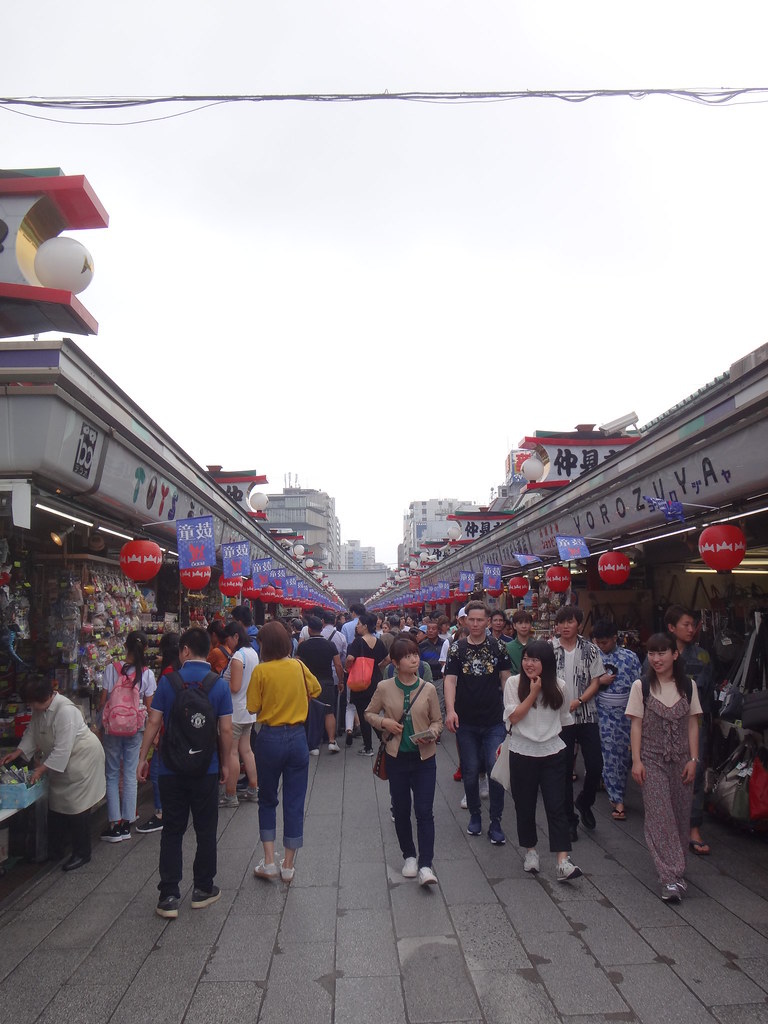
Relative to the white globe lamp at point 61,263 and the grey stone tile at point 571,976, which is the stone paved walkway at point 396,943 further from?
the white globe lamp at point 61,263

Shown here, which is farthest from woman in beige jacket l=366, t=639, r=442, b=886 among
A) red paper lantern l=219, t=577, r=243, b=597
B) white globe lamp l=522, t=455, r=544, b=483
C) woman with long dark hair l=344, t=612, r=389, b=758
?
white globe lamp l=522, t=455, r=544, b=483

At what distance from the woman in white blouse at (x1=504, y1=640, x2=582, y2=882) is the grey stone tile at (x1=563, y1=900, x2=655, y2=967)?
0.52 m

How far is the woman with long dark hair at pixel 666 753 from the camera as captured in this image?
4527 millimetres

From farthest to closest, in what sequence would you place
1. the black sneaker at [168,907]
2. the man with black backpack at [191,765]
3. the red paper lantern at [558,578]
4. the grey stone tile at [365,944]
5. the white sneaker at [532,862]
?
1. the red paper lantern at [558,578]
2. the white sneaker at [532,862]
3. the man with black backpack at [191,765]
4. the black sneaker at [168,907]
5. the grey stone tile at [365,944]

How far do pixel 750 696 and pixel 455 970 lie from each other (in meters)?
3.31

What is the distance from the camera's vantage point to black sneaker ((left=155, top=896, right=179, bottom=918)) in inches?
170

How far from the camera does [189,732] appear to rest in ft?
14.6

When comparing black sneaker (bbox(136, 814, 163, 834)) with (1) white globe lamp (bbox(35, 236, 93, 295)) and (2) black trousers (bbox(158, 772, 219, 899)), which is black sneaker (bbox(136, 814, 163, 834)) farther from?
(1) white globe lamp (bbox(35, 236, 93, 295))

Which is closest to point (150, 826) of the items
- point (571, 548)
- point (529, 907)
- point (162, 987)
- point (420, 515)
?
point (162, 987)

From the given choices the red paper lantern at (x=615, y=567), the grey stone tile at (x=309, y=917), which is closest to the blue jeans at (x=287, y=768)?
the grey stone tile at (x=309, y=917)

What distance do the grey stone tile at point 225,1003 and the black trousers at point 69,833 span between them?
2270 mm

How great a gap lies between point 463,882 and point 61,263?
18.0 ft

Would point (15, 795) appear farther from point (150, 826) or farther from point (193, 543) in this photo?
point (193, 543)

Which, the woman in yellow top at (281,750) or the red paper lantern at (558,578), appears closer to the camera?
the woman in yellow top at (281,750)
